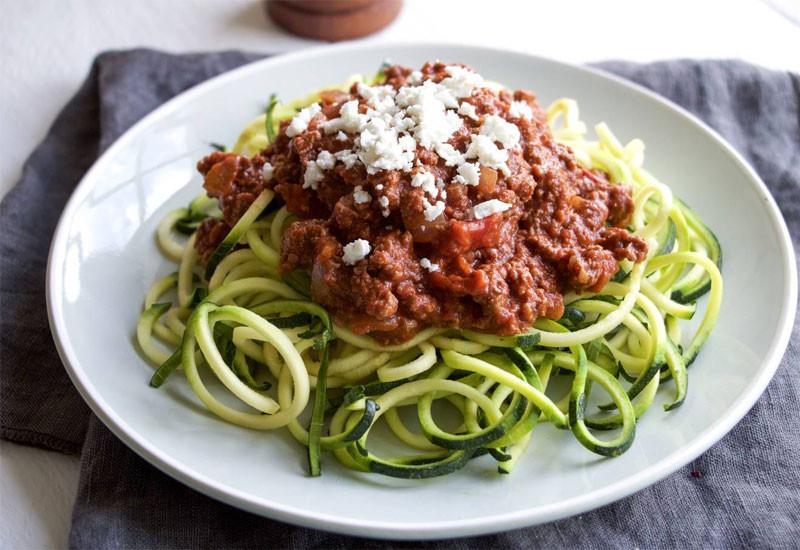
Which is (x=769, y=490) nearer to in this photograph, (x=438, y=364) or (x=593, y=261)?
(x=593, y=261)

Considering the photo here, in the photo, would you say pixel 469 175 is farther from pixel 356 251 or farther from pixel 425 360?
pixel 425 360

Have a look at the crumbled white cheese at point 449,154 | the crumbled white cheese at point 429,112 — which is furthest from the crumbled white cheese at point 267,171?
the crumbled white cheese at point 449,154

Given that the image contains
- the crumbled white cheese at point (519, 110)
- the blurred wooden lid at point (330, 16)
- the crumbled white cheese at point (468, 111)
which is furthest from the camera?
the blurred wooden lid at point (330, 16)

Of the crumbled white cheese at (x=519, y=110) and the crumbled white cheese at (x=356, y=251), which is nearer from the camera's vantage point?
the crumbled white cheese at (x=356, y=251)

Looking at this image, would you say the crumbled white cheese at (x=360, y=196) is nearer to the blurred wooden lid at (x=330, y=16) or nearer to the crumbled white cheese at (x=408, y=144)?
the crumbled white cheese at (x=408, y=144)

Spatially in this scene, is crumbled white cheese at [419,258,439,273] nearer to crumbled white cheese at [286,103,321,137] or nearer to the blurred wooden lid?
Answer: crumbled white cheese at [286,103,321,137]

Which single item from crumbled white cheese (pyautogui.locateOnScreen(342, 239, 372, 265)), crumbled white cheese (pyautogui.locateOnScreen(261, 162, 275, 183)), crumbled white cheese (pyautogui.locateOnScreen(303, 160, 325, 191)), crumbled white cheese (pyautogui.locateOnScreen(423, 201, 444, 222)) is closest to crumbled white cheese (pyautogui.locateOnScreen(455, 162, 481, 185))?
crumbled white cheese (pyautogui.locateOnScreen(423, 201, 444, 222))
